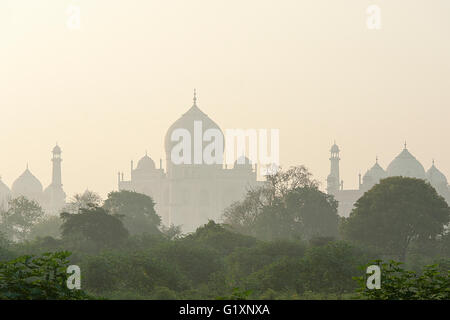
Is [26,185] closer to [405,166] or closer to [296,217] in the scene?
[405,166]

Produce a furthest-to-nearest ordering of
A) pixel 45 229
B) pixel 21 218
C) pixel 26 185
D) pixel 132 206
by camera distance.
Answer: pixel 26 185
pixel 21 218
pixel 132 206
pixel 45 229

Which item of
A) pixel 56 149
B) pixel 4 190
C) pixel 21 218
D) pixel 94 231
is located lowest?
A: pixel 21 218

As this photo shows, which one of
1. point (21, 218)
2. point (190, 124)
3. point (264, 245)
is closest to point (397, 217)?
point (264, 245)

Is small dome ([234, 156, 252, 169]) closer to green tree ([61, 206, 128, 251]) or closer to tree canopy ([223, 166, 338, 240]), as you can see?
tree canopy ([223, 166, 338, 240])

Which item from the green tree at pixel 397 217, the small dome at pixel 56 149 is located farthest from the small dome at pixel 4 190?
the green tree at pixel 397 217

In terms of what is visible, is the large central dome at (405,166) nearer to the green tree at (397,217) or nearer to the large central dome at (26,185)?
the large central dome at (26,185)

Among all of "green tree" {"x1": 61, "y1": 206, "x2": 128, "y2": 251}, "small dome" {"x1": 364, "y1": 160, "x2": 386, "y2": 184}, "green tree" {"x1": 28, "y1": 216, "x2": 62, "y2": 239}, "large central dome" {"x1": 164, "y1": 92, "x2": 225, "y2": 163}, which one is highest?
"large central dome" {"x1": 164, "y1": 92, "x2": 225, "y2": 163}

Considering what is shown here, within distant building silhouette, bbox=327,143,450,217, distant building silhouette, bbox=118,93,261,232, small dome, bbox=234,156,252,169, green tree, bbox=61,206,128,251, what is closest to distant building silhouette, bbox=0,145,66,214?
distant building silhouette, bbox=118,93,261,232
